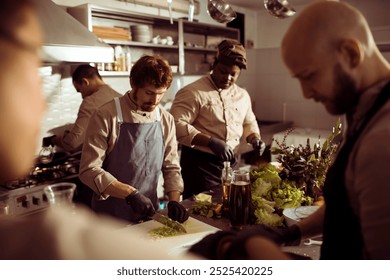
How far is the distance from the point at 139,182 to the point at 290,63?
114 centimetres

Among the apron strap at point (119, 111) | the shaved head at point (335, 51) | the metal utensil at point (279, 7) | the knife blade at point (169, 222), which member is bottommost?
the knife blade at point (169, 222)

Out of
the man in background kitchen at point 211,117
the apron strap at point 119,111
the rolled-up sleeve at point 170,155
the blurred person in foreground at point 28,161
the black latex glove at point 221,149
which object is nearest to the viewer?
the blurred person in foreground at point 28,161

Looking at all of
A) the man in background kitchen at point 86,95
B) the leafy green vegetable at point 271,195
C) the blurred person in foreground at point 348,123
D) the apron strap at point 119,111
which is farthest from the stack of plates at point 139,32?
the blurred person in foreground at point 348,123

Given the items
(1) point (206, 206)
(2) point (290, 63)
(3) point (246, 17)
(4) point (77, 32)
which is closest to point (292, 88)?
(3) point (246, 17)

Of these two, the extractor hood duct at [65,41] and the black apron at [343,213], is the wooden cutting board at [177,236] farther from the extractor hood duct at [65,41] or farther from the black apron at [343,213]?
the extractor hood duct at [65,41]

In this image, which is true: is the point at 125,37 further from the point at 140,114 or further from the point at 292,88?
the point at 292,88

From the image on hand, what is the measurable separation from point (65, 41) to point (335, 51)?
1.39 m

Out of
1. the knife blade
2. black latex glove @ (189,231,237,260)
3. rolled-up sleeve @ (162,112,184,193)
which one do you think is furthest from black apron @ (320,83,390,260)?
rolled-up sleeve @ (162,112,184,193)

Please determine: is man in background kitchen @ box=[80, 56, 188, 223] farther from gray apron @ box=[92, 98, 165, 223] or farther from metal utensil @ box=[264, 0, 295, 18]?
metal utensil @ box=[264, 0, 295, 18]

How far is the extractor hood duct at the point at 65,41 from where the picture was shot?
66.9 inches

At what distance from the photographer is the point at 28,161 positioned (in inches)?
25.0

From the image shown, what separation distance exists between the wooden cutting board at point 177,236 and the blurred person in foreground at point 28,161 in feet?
1.85

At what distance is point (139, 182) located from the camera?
5.84 feet

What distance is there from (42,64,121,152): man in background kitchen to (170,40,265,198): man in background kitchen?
54 cm
